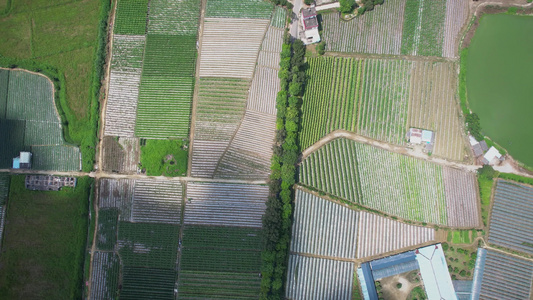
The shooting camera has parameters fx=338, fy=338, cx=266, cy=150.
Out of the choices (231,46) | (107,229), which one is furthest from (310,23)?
(107,229)

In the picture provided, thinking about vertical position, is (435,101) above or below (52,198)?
above

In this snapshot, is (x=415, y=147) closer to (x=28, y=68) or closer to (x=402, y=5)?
(x=402, y=5)

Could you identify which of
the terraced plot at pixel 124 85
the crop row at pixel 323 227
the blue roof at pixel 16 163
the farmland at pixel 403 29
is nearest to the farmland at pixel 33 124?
the blue roof at pixel 16 163

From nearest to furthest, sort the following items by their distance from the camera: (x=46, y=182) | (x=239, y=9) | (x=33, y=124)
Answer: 1. (x=46, y=182)
2. (x=33, y=124)
3. (x=239, y=9)

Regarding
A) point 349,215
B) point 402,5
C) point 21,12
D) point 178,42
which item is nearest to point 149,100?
point 178,42

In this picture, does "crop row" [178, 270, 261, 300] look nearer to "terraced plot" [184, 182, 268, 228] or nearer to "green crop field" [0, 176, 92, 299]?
"terraced plot" [184, 182, 268, 228]

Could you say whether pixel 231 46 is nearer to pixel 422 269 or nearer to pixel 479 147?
pixel 479 147

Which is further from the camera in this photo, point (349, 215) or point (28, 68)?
point (28, 68)
